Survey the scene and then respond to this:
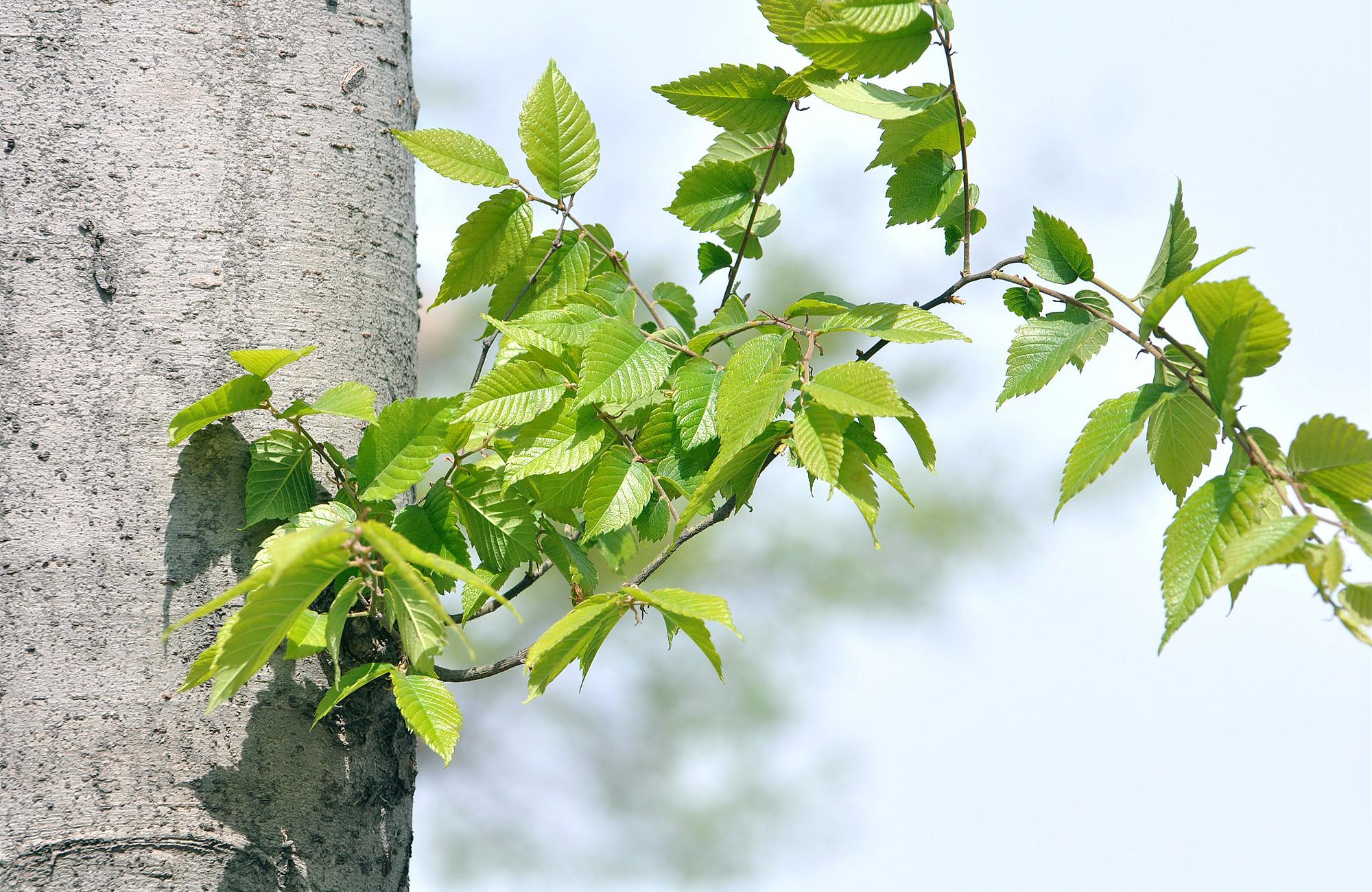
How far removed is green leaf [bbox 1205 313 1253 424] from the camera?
474 mm

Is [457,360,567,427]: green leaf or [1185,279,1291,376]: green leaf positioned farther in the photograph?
[457,360,567,427]: green leaf

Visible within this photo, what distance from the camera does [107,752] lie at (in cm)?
60

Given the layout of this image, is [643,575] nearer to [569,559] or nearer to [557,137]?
[569,559]

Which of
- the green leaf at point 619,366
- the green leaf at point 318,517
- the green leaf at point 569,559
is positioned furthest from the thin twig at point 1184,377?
the green leaf at point 318,517

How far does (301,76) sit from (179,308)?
193 millimetres

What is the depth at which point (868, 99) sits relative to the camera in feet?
2.00

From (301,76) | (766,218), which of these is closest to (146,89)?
(301,76)

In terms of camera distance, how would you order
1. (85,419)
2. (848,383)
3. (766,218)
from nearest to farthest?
1. (848,383)
2. (85,419)
3. (766,218)

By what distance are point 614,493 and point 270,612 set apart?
8.8 inches

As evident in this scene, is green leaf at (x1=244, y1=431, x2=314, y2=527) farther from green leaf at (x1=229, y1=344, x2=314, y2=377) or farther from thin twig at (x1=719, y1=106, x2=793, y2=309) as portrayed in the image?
thin twig at (x1=719, y1=106, x2=793, y2=309)

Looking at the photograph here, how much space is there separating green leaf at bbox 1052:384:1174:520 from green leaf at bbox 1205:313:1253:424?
0.16ft

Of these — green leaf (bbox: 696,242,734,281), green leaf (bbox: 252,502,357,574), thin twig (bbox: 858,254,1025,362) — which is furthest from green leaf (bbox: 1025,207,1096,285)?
green leaf (bbox: 252,502,357,574)

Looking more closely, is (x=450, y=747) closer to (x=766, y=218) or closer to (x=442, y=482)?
(x=442, y=482)

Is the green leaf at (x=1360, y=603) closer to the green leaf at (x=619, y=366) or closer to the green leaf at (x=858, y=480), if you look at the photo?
the green leaf at (x=858, y=480)
